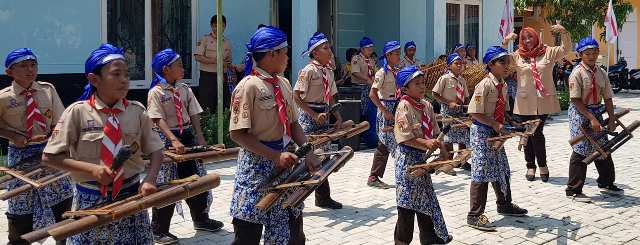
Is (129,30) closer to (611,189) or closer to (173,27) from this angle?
(173,27)

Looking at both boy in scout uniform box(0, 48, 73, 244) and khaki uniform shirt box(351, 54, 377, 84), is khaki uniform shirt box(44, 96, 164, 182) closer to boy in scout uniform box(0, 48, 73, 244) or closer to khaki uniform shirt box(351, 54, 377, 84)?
boy in scout uniform box(0, 48, 73, 244)

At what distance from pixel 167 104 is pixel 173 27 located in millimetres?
5960

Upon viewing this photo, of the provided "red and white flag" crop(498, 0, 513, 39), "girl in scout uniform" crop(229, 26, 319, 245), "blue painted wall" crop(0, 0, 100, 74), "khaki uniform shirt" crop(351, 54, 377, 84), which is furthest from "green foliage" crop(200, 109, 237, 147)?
"red and white flag" crop(498, 0, 513, 39)

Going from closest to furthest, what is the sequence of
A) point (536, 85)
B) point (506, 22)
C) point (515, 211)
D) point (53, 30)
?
1. point (515, 211)
2. point (536, 85)
3. point (53, 30)
4. point (506, 22)

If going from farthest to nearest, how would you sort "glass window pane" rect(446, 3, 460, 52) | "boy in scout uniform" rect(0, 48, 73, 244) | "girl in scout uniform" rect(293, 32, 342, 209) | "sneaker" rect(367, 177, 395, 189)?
"glass window pane" rect(446, 3, 460, 52) → "sneaker" rect(367, 177, 395, 189) → "girl in scout uniform" rect(293, 32, 342, 209) → "boy in scout uniform" rect(0, 48, 73, 244)

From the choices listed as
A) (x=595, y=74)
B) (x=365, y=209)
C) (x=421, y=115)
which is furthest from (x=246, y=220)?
(x=595, y=74)

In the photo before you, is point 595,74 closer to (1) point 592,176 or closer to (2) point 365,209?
(1) point 592,176

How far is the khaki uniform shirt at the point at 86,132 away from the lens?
3.66 m

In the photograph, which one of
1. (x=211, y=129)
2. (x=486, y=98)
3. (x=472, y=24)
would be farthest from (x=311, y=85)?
(x=472, y=24)

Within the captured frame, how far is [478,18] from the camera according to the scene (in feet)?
57.0

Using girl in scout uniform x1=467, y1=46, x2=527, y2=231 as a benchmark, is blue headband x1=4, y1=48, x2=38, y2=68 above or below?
above

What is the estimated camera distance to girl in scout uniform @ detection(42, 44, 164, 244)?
366 cm

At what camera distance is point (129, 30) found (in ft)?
35.8

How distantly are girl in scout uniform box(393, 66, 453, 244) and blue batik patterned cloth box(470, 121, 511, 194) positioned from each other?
4.12ft
